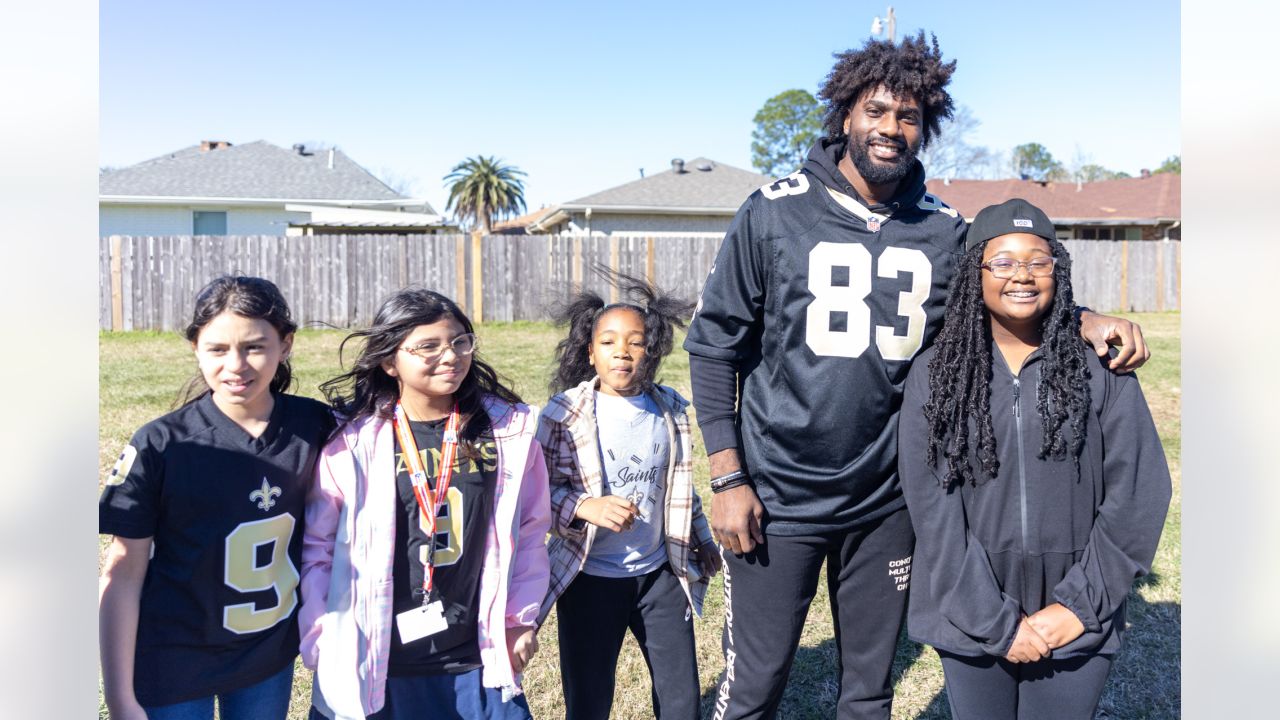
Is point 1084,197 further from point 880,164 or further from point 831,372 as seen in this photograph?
point 831,372

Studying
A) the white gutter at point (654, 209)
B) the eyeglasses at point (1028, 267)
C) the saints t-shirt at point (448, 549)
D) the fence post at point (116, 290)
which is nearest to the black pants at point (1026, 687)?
the eyeglasses at point (1028, 267)

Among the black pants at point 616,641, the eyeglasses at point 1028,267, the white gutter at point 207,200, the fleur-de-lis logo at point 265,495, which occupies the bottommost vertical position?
the black pants at point 616,641

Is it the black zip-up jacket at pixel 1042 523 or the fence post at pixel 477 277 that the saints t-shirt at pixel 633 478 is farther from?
the fence post at pixel 477 277

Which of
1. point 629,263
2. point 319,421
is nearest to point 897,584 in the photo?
point 319,421

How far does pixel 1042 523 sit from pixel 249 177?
29.2 metres

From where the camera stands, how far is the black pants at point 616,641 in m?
2.92

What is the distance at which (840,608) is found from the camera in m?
2.77

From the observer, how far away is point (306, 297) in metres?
16.8

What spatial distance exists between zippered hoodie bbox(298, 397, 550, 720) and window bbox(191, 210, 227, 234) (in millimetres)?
26876

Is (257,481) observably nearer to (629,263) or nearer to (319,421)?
(319,421)

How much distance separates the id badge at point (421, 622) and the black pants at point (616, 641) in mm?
528

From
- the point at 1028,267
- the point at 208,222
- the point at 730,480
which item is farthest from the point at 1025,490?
the point at 208,222

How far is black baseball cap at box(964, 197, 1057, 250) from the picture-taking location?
237cm

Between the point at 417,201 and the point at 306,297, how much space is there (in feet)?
39.6
